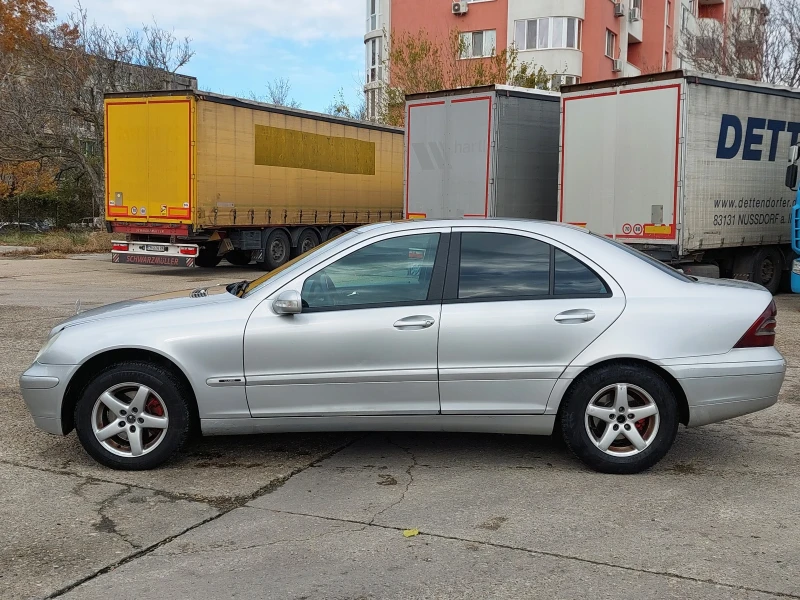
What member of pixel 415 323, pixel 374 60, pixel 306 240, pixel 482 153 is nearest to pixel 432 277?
pixel 415 323

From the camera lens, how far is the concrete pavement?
12.1ft

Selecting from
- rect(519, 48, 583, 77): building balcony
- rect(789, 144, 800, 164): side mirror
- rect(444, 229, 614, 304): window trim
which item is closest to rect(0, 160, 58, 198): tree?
rect(519, 48, 583, 77): building balcony

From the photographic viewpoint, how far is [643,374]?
5012 mm

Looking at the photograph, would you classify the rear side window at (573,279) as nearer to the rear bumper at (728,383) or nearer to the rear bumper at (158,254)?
the rear bumper at (728,383)

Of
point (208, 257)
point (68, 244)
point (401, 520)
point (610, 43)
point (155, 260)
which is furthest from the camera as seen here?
point (610, 43)

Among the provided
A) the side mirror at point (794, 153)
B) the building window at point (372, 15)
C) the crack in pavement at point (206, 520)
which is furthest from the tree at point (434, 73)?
the crack in pavement at point (206, 520)

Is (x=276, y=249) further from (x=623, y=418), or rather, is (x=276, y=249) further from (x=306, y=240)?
(x=623, y=418)

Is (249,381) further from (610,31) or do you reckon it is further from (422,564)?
(610,31)

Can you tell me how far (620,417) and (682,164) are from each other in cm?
812

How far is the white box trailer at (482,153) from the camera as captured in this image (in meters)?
14.1

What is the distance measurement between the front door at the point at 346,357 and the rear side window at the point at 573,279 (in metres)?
0.69

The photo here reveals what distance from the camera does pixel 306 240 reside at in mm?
21094

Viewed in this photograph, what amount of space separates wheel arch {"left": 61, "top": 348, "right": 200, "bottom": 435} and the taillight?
3.18 metres

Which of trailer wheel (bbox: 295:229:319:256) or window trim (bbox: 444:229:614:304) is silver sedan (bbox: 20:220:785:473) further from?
trailer wheel (bbox: 295:229:319:256)
